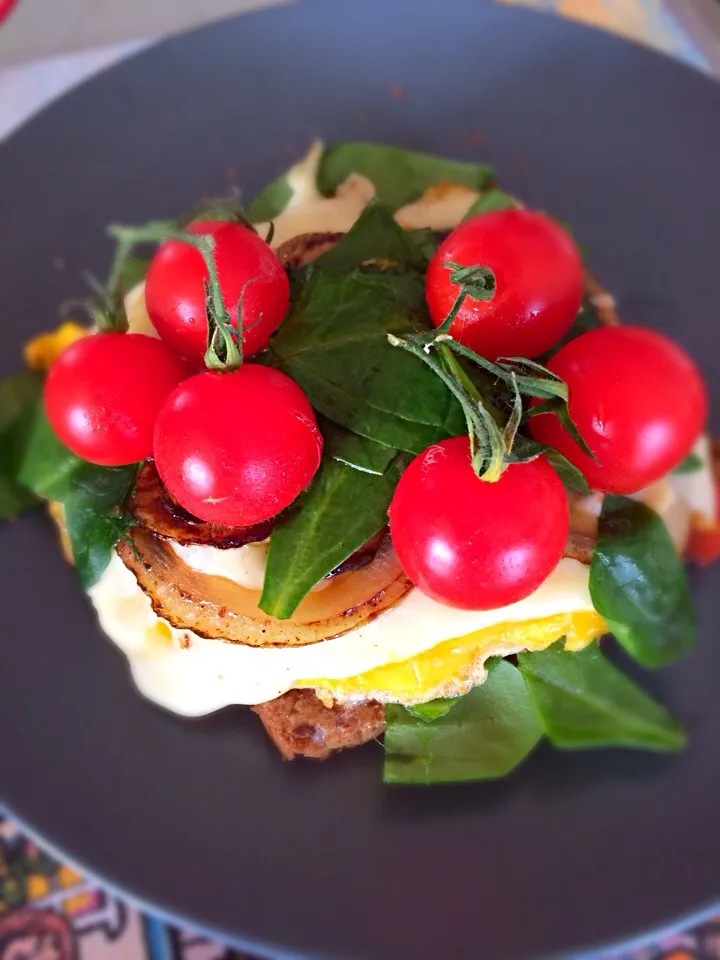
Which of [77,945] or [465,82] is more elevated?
[465,82]

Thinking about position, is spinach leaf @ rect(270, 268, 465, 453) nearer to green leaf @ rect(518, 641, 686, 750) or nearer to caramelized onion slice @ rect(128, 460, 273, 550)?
caramelized onion slice @ rect(128, 460, 273, 550)

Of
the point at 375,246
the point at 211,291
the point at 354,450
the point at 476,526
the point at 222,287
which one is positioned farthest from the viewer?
the point at 375,246

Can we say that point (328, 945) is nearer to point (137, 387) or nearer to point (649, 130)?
point (137, 387)

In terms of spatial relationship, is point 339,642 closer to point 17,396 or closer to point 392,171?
point 17,396

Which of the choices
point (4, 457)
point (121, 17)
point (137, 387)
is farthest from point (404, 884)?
point (121, 17)

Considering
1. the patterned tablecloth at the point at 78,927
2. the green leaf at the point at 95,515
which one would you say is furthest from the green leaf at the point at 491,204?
the patterned tablecloth at the point at 78,927

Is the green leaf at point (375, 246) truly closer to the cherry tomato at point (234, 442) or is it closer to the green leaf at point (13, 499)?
the cherry tomato at point (234, 442)

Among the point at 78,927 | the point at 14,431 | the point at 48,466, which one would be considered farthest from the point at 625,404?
the point at 78,927
